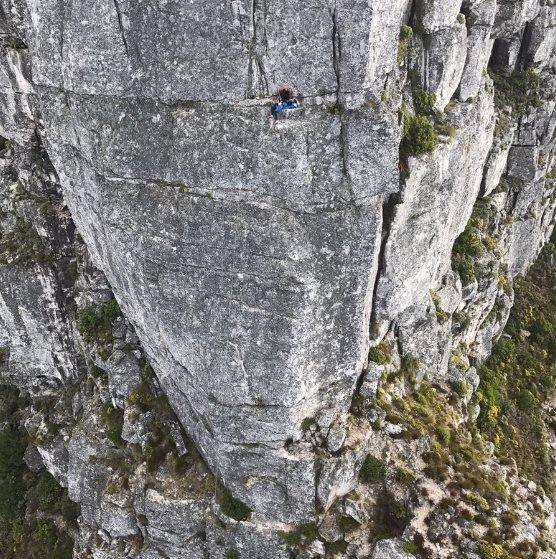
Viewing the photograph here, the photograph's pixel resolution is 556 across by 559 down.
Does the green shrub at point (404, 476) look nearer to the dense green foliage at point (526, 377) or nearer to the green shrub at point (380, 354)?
the green shrub at point (380, 354)

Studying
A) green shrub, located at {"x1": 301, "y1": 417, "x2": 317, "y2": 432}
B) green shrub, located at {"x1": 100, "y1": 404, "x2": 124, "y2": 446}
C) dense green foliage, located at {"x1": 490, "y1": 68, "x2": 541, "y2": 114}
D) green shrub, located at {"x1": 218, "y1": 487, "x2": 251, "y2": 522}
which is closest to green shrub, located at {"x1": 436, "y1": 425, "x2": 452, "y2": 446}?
green shrub, located at {"x1": 301, "y1": 417, "x2": 317, "y2": 432}

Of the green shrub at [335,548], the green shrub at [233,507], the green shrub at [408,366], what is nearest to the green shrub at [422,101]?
the green shrub at [408,366]

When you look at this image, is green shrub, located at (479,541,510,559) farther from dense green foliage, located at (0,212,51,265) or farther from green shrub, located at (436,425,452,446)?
dense green foliage, located at (0,212,51,265)

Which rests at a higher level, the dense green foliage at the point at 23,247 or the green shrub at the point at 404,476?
the dense green foliage at the point at 23,247

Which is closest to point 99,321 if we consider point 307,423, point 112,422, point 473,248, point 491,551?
point 112,422

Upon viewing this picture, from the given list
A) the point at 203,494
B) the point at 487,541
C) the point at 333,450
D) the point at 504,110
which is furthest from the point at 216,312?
the point at 504,110
